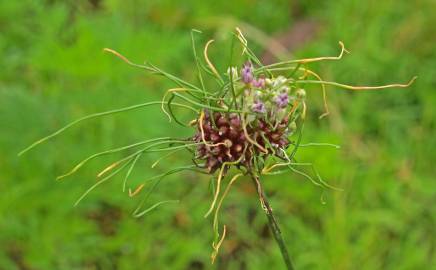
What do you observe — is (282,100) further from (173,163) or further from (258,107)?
(173,163)

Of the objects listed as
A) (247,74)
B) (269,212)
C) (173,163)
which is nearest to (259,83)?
(247,74)

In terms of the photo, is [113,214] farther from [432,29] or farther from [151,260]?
[432,29]

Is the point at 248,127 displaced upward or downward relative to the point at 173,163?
upward

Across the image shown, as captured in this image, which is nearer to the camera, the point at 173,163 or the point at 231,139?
the point at 231,139

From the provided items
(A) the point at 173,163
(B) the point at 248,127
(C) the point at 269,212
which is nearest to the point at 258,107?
(B) the point at 248,127

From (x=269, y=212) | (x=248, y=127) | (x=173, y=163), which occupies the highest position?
(x=248, y=127)

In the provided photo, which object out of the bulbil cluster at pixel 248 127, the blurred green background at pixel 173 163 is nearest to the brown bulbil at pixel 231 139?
the bulbil cluster at pixel 248 127

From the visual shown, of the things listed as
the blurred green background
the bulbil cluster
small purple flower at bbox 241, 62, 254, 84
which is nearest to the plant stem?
the bulbil cluster
